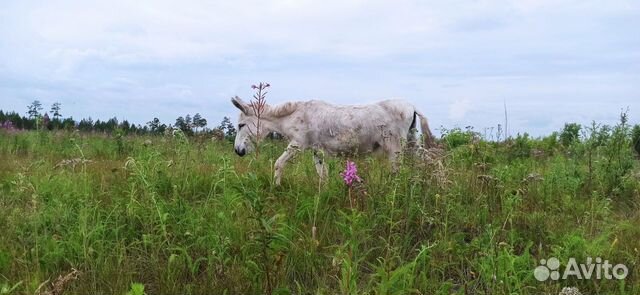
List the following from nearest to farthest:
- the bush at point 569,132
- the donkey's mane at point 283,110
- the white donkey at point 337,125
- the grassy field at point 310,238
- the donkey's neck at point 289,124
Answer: the grassy field at point 310,238, the white donkey at point 337,125, the donkey's neck at point 289,124, the donkey's mane at point 283,110, the bush at point 569,132

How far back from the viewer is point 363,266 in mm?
4449

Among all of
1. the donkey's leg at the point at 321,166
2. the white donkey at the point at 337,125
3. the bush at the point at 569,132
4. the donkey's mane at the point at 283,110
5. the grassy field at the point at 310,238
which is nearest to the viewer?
the grassy field at the point at 310,238

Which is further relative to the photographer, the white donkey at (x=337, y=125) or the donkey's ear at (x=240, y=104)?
the donkey's ear at (x=240, y=104)

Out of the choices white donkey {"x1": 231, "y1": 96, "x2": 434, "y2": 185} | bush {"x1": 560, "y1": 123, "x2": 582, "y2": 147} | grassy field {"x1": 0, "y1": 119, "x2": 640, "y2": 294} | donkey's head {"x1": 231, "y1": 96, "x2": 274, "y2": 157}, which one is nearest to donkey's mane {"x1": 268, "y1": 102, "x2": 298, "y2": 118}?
white donkey {"x1": 231, "y1": 96, "x2": 434, "y2": 185}

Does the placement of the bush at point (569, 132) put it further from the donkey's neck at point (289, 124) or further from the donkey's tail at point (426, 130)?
the donkey's neck at point (289, 124)

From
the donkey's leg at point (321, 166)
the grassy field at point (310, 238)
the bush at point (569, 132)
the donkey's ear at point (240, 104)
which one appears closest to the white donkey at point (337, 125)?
the donkey's ear at point (240, 104)

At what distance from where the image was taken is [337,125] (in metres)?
8.67

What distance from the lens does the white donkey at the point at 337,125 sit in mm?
8602

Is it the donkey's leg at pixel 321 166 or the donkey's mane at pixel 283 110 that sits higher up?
the donkey's mane at pixel 283 110

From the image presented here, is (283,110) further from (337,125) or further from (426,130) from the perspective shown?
(426,130)

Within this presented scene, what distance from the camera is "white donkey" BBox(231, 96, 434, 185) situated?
8602 mm

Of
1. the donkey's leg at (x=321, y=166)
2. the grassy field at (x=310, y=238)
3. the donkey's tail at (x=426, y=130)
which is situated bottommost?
the grassy field at (x=310, y=238)

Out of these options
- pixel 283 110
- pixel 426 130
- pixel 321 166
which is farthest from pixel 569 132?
pixel 321 166

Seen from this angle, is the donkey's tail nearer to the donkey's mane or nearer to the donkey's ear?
the donkey's mane
